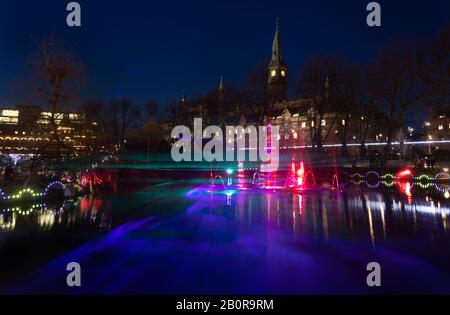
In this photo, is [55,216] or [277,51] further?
[277,51]

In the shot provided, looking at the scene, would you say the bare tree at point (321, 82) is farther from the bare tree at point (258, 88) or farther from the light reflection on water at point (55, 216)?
the light reflection on water at point (55, 216)

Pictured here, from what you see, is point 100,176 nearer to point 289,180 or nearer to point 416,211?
point 289,180

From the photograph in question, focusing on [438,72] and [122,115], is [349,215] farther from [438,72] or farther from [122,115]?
[122,115]

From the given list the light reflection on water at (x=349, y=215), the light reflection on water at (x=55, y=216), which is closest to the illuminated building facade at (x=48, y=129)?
the light reflection on water at (x=55, y=216)

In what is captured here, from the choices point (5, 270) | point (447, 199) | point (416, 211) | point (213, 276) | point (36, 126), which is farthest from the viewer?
point (36, 126)

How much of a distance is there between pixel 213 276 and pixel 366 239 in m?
4.61

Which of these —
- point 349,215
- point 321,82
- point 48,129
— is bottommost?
point 349,215

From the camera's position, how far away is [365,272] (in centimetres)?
623

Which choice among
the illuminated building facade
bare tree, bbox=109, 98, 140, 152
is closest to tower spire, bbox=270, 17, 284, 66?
bare tree, bbox=109, 98, 140, 152

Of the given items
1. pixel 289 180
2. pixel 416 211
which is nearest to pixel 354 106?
pixel 289 180

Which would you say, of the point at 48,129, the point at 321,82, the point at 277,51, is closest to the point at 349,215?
the point at 48,129

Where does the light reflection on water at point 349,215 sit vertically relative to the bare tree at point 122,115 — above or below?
below

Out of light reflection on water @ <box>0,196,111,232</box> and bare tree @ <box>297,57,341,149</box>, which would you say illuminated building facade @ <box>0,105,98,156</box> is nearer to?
light reflection on water @ <box>0,196,111,232</box>
